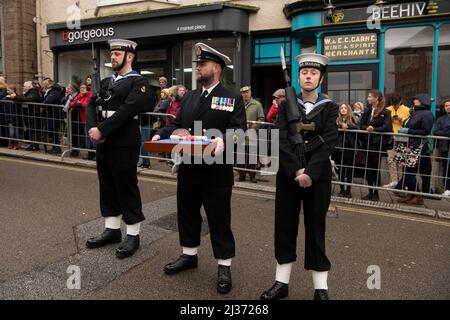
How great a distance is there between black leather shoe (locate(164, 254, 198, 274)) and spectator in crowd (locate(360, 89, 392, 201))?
3962mm

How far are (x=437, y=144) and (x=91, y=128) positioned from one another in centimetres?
544

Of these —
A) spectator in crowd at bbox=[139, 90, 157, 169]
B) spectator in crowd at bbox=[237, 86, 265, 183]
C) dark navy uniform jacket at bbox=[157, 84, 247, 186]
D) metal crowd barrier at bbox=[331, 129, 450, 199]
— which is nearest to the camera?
dark navy uniform jacket at bbox=[157, 84, 247, 186]

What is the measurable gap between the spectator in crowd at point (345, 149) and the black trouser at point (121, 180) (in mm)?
3931

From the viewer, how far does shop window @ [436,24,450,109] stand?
9.36 metres

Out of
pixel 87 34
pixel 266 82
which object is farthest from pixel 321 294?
pixel 87 34

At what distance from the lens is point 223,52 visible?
11.9 meters

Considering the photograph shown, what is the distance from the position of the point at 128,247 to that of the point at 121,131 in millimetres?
1162

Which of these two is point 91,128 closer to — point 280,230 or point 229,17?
point 280,230

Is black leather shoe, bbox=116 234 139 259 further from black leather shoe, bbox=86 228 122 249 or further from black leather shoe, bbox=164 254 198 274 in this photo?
black leather shoe, bbox=164 254 198 274

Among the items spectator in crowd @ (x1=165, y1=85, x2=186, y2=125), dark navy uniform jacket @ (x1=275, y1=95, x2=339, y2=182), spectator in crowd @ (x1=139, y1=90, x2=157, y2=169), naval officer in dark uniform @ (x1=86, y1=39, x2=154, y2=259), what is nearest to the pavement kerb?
spectator in crowd @ (x1=139, y1=90, x2=157, y2=169)

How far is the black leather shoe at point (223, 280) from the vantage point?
133 inches

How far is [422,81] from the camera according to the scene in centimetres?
968

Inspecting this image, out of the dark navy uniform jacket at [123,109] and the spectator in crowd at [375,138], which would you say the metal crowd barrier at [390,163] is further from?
the dark navy uniform jacket at [123,109]

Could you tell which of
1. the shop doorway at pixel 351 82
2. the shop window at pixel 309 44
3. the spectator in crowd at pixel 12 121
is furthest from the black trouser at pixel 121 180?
the shop window at pixel 309 44
